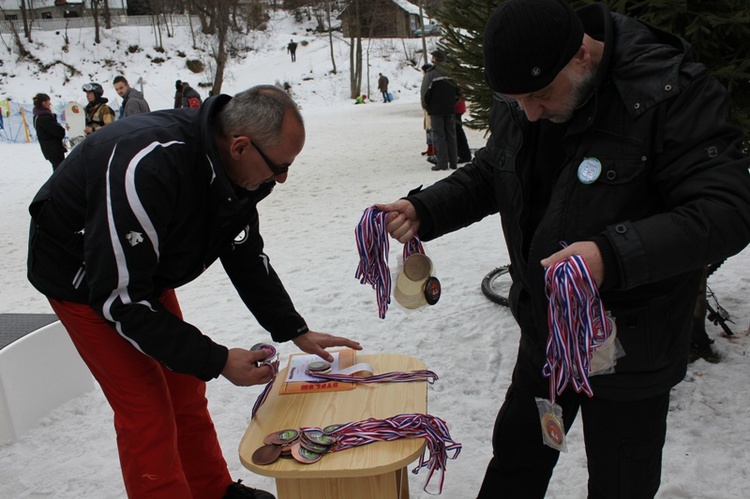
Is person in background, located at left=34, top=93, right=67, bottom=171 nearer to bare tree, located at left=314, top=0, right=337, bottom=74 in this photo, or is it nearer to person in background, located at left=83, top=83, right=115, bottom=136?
person in background, located at left=83, top=83, right=115, bottom=136

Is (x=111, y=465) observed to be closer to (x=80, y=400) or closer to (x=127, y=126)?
(x=80, y=400)

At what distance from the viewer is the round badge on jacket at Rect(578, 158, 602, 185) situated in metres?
1.54

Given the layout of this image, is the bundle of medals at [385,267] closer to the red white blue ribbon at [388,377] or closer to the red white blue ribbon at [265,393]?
the red white blue ribbon at [388,377]

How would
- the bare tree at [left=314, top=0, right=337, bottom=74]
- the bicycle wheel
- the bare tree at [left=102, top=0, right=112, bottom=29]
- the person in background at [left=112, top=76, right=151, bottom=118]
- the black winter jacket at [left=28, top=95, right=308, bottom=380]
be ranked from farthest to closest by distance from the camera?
the bare tree at [left=102, top=0, right=112, bottom=29], the bare tree at [left=314, top=0, right=337, bottom=74], the person in background at [left=112, top=76, right=151, bottom=118], the bicycle wheel, the black winter jacket at [left=28, top=95, right=308, bottom=380]

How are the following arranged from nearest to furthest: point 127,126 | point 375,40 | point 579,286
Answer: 1. point 579,286
2. point 127,126
3. point 375,40

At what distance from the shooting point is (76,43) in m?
38.0

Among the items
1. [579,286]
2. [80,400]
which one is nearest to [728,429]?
[579,286]

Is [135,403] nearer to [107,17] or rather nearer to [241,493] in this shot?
[241,493]

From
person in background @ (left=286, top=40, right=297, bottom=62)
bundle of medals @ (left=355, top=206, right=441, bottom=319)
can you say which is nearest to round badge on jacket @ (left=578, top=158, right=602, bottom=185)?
bundle of medals @ (left=355, top=206, right=441, bottom=319)

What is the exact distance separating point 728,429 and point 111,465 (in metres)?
2.92

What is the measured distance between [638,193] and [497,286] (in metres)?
3.39

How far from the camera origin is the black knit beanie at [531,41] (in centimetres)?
→ 147

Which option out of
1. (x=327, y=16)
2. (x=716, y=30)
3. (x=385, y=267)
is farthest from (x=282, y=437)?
(x=327, y=16)

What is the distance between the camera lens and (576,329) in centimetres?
154
